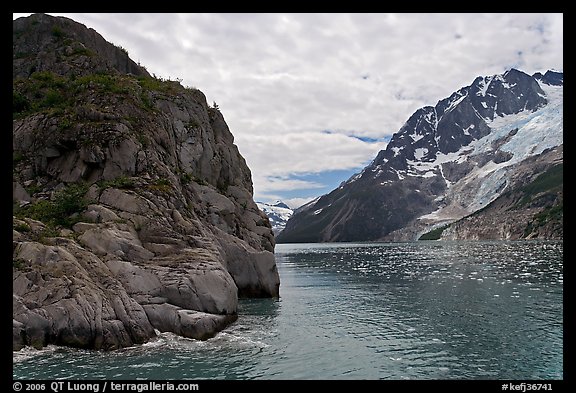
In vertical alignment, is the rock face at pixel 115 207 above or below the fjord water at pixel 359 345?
above

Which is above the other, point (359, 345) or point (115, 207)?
point (115, 207)

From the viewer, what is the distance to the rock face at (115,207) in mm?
27594

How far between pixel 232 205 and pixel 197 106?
56.0 ft

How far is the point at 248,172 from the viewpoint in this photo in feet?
259

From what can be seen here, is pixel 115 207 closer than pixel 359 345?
No

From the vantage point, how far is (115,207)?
3844 centimetres

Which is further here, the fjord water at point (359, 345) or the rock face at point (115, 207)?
the rock face at point (115, 207)

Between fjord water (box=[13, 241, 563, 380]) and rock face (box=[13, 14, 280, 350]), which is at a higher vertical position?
rock face (box=[13, 14, 280, 350])

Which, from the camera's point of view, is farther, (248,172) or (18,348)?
(248,172)

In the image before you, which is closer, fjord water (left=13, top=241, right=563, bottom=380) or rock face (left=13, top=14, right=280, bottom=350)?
fjord water (left=13, top=241, right=563, bottom=380)

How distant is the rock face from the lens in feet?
90.5
